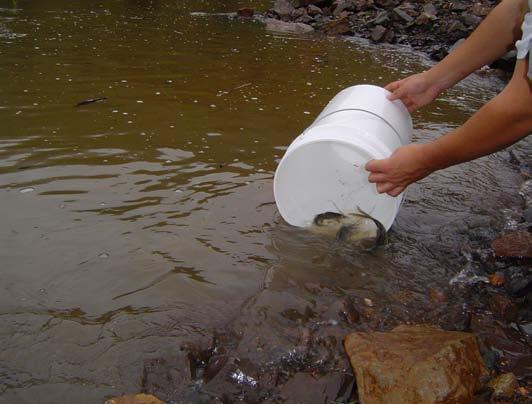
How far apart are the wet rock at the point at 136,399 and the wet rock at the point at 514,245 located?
189 cm

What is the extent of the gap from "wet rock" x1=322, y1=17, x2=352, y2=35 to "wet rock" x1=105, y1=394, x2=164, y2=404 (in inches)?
401

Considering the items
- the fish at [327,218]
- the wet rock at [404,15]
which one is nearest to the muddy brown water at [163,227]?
the fish at [327,218]

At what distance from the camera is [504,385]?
1764mm

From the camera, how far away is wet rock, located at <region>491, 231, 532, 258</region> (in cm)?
256

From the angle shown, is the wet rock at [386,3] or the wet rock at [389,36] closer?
the wet rock at [389,36]

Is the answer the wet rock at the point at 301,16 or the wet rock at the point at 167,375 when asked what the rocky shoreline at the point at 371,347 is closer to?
the wet rock at the point at 167,375

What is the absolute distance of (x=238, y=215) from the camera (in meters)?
2.96

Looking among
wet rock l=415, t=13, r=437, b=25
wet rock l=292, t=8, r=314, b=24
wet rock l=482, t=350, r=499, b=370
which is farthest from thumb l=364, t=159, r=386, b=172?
wet rock l=292, t=8, r=314, b=24

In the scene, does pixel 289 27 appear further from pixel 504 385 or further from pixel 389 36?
pixel 504 385

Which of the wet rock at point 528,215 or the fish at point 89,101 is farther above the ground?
the wet rock at point 528,215

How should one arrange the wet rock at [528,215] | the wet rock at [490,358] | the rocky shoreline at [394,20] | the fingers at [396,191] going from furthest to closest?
the rocky shoreline at [394,20], the wet rock at [528,215], the fingers at [396,191], the wet rock at [490,358]

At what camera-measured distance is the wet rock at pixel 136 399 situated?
1.63 meters

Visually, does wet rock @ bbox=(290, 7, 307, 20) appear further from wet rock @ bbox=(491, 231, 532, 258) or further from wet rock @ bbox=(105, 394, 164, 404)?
wet rock @ bbox=(105, 394, 164, 404)

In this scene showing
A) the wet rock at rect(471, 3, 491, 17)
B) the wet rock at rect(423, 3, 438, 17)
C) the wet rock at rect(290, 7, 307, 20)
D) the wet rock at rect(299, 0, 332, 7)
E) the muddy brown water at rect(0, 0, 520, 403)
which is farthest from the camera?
the wet rock at rect(299, 0, 332, 7)
